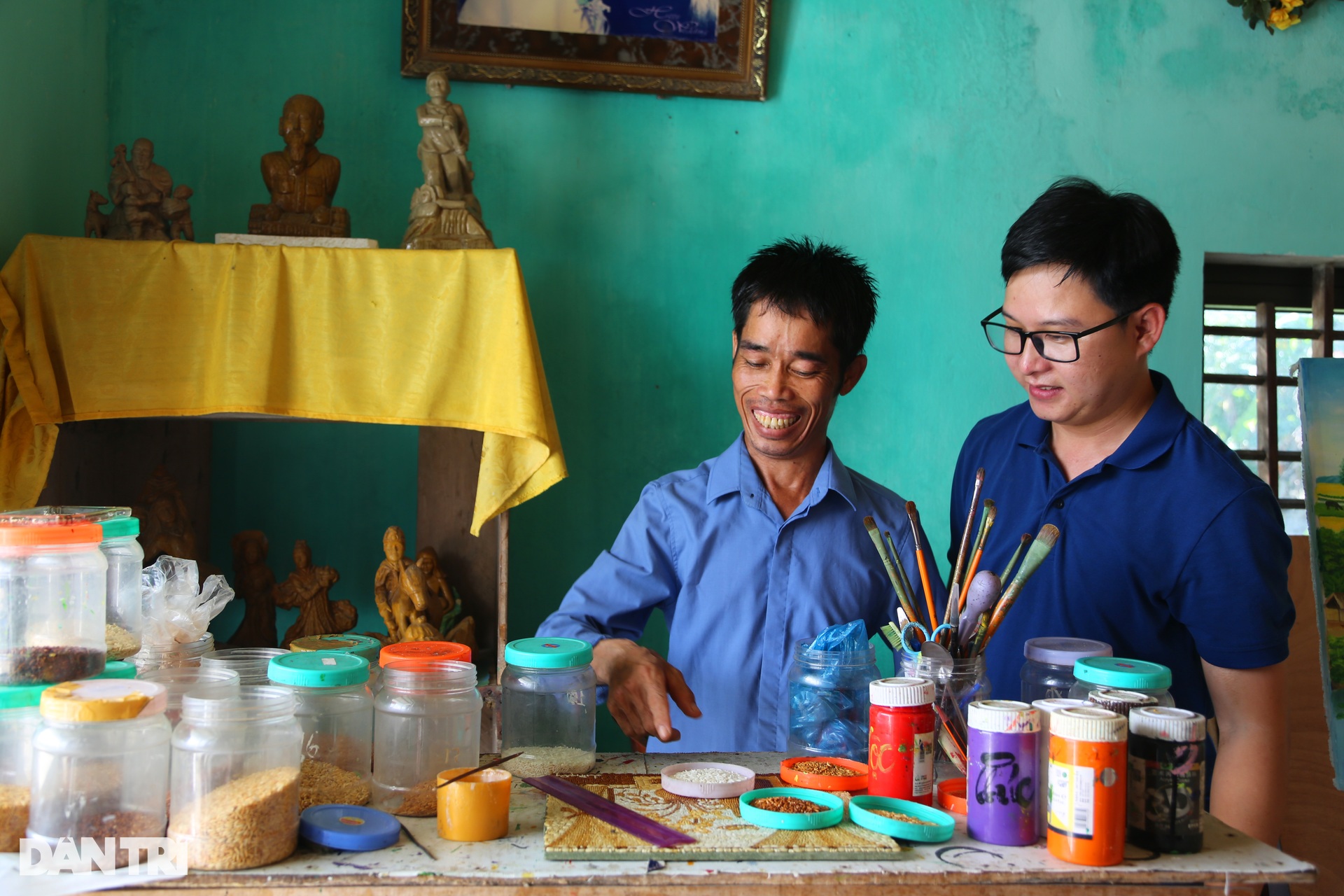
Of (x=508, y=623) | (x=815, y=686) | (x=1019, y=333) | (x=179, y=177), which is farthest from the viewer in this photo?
(x=508, y=623)

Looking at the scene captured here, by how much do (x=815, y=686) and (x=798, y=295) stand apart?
1.99 ft

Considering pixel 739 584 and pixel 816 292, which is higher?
pixel 816 292

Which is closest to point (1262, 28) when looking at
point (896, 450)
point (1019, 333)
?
point (896, 450)

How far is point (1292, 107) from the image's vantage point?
2.71 metres

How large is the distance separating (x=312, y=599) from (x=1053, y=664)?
5.38 ft

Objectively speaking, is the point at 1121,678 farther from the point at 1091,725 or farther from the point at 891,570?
the point at 891,570

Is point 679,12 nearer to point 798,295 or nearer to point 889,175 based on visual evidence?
point 889,175

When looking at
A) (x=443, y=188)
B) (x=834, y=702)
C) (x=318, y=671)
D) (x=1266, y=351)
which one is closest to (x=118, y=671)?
(x=318, y=671)

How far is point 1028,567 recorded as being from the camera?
1059 millimetres

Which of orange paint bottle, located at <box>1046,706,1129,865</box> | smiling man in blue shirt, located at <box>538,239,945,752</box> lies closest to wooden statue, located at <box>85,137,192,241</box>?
smiling man in blue shirt, located at <box>538,239,945,752</box>

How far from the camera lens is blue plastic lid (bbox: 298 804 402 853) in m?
0.87

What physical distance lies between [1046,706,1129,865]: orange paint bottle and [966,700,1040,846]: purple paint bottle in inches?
1.5

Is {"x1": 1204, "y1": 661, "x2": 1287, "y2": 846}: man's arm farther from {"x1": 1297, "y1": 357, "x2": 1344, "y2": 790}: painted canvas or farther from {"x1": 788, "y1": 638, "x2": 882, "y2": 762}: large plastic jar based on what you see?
{"x1": 1297, "y1": 357, "x2": 1344, "y2": 790}: painted canvas

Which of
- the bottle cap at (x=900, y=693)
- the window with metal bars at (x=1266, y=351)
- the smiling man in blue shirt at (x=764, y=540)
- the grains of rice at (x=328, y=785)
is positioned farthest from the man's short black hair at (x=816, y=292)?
the window with metal bars at (x=1266, y=351)
